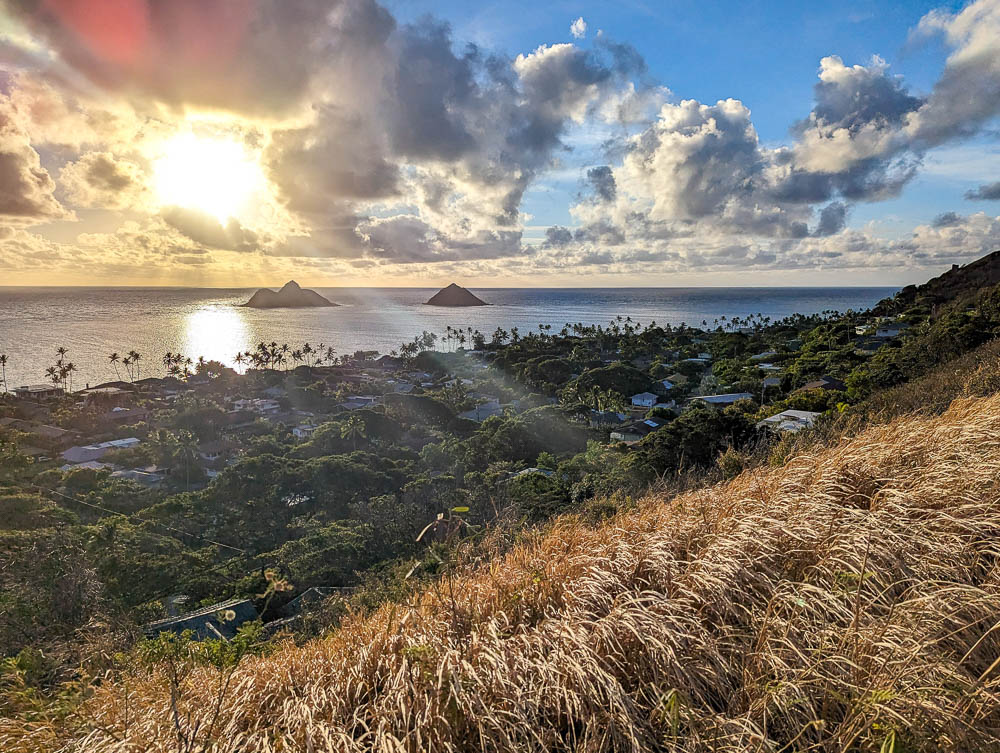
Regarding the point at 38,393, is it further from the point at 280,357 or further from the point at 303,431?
the point at 303,431

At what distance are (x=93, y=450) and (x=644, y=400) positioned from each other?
41.6m

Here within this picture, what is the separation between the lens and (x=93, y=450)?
3462 cm

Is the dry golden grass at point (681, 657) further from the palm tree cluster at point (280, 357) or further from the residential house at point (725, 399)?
the palm tree cluster at point (280, 357)

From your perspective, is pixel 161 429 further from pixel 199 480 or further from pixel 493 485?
pixel 493 485

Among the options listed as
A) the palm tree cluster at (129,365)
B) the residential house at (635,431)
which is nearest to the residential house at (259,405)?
the residential house at (635,431)

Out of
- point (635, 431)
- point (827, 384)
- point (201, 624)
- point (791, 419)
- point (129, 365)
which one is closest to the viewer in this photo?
point (201, 624)

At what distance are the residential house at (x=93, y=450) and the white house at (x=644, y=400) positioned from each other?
38668mm

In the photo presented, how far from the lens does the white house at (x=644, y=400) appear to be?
43234 millimetres

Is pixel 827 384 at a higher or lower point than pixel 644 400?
higher

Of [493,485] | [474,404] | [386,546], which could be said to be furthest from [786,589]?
[474,404]

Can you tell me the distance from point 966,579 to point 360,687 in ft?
12.6

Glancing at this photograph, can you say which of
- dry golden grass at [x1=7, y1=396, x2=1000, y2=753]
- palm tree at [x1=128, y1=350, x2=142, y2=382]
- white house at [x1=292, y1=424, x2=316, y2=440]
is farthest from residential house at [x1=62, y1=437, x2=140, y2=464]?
palm tree at [x1=128, y1=350, x2=142, y2=382]

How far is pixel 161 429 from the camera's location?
1522 inches

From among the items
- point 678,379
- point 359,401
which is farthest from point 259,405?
point 678,379
